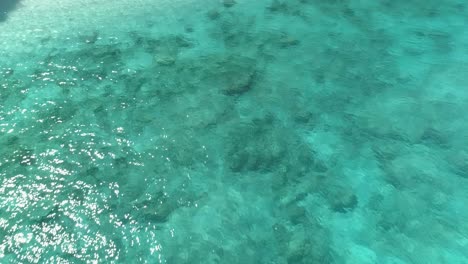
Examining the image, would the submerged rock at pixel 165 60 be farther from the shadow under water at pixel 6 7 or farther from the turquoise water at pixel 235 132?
the shadow under water at pixel 6 7

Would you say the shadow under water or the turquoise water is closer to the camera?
the turquoise water

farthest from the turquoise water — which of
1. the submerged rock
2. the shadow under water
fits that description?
the shadow under water

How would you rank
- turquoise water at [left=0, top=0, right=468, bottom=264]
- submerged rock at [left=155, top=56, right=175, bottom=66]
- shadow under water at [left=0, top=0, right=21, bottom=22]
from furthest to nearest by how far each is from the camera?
1. shadow under water at [left=0, top=0, right=21, bottom=22]
2. submerged rock at [left=155, top=56, right=175, bottom=66]
3. turquoise water at [left=0, top=0, right=468, bottom=264]

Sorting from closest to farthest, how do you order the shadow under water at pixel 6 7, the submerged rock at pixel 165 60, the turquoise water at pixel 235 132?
the turquoise water at pixel 235 132 < the submerged rock at pixel 165 60 < the shadow under water at pixel 6 7

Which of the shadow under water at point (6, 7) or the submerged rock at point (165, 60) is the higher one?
the shadow under water at point (6, 7)

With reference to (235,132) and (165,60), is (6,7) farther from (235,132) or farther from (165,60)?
(235,132)

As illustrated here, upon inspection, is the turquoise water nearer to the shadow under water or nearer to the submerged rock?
the submerged rock

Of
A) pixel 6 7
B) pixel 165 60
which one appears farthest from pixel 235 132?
pixel 6 7

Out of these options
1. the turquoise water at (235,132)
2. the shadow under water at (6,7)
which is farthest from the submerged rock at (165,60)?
the shadow under water at (6,7)
